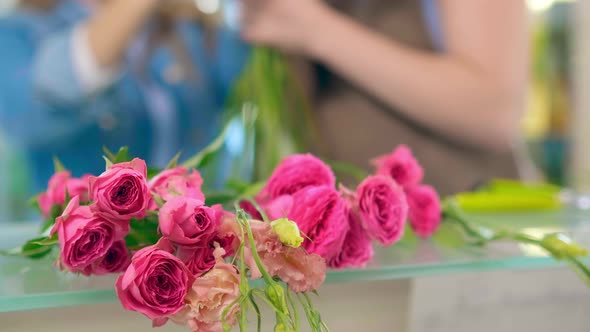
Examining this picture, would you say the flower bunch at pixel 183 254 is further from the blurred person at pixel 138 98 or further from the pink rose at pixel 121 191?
the blurred person at pixel 138 98

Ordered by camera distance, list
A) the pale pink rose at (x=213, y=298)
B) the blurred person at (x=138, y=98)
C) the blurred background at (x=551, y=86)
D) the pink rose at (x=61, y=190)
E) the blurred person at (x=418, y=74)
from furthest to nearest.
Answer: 1. the blurred background at (x=551, y=86)
2. the blurred person at (x=138, y=98)
3. the blurred person at (x=418, y=74)
4. the pink rose at (x=61, y=190)
5. the pale pink rose at (x=213, y=298)

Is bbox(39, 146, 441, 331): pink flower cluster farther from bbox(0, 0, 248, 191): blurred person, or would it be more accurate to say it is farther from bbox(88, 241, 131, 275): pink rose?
bbox(0, 0, 248, 191): blurred person

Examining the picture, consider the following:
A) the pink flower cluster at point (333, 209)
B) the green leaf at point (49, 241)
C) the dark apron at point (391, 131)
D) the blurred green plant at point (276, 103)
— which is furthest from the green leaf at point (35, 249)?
the dark apron at point (391, 131)

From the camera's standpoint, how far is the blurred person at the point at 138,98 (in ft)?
4.07

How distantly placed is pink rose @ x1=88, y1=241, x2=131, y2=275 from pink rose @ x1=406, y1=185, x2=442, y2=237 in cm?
20

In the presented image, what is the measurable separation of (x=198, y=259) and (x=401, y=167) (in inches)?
7.0

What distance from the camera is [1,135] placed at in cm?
128

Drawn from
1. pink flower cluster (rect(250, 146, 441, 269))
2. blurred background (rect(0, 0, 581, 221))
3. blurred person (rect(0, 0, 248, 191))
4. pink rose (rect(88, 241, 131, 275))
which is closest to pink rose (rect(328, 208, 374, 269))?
pink flower cluster (rect(250, 146, 441, 269))

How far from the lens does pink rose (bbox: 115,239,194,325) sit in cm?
25

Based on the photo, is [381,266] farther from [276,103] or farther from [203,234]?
[276,103]

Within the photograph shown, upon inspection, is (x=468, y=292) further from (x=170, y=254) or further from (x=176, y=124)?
(x=176, y=124)

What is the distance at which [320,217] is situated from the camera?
1.01ft

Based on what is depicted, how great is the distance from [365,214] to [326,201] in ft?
0.08

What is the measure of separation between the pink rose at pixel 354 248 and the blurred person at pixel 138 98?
91cm
